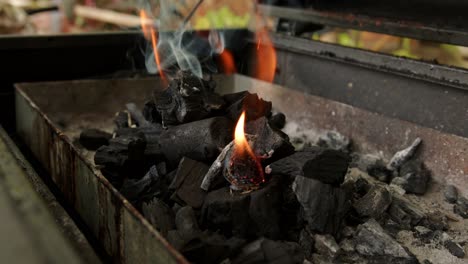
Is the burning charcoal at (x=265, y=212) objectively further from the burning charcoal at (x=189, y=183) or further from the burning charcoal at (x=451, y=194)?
the burning charcoal at (x=451, y=194)

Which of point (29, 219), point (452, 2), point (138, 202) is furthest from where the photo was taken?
point (452, 2)

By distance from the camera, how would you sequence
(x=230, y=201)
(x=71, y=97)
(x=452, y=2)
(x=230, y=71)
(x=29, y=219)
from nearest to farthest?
(x=29, y=219)
(x=230, y=201)
(x=452, y=2)
(x=71, y=97)
(x=230, y=71)

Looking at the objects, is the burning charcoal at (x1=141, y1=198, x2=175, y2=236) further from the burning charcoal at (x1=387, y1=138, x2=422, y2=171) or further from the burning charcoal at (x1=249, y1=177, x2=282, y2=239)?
the burning charcoal at (x1=387, y1=138, x2=422, y2=171)

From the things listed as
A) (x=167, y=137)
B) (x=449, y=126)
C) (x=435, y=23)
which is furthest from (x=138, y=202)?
(x=435, y=23)

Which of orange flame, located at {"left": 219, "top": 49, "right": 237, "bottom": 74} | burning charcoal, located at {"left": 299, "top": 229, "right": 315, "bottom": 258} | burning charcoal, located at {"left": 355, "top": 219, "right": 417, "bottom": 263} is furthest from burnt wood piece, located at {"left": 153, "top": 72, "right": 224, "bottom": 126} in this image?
orange flame, located at {"left": 219, "top": 49, "right": 237, "bottom": 74}

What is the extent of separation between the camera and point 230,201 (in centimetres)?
169

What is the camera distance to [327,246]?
1.69 m

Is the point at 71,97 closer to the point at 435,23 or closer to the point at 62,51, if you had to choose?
the point at 62,51

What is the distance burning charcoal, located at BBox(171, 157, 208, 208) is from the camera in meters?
1.81

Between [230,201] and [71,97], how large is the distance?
5.94ft

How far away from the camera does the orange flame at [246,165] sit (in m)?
1.78

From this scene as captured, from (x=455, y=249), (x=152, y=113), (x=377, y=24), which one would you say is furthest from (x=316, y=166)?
(x=377, y=24)

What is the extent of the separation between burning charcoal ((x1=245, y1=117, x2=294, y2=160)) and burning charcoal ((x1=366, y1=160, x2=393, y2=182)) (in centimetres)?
70

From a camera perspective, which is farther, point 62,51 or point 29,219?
point 62,51
